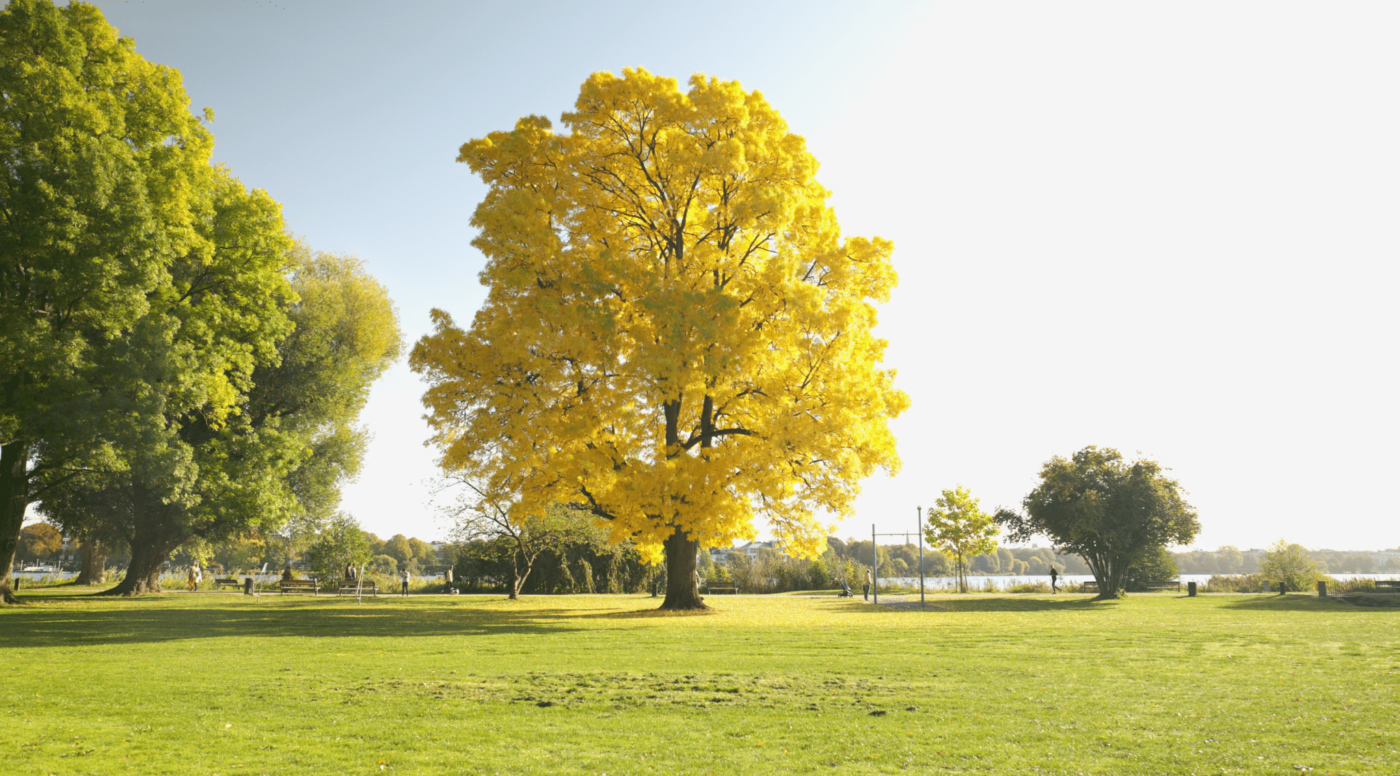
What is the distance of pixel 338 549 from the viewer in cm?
3091

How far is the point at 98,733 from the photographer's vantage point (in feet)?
20.3

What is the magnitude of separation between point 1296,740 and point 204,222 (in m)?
26.1

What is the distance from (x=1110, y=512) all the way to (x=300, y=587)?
3386 cm

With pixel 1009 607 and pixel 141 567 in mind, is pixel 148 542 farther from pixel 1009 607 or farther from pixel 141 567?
pixel 1009 607

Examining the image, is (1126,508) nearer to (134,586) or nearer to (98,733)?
(98,733)

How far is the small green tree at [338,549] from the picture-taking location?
101ft

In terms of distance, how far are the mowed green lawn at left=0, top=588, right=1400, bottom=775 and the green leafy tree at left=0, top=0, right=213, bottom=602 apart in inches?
270

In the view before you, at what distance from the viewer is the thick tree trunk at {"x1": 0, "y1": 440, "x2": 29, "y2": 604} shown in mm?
20969

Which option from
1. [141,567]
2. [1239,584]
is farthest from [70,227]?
[1239,584]

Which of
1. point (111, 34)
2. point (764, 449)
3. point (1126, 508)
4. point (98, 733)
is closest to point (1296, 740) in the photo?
point (98, 733)

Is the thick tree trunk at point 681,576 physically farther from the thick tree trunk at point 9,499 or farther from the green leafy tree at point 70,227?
the thick tree trunk at point 9,499

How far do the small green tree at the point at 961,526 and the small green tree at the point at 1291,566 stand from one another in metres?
12.9

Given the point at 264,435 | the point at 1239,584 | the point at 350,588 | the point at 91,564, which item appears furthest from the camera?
the point at 91,564

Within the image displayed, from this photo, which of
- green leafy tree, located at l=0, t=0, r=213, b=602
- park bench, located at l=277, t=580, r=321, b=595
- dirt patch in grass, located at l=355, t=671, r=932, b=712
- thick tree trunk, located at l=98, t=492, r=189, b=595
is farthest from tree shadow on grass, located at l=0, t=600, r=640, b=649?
park bench, located at l=277, t=580, r=321, b=595
